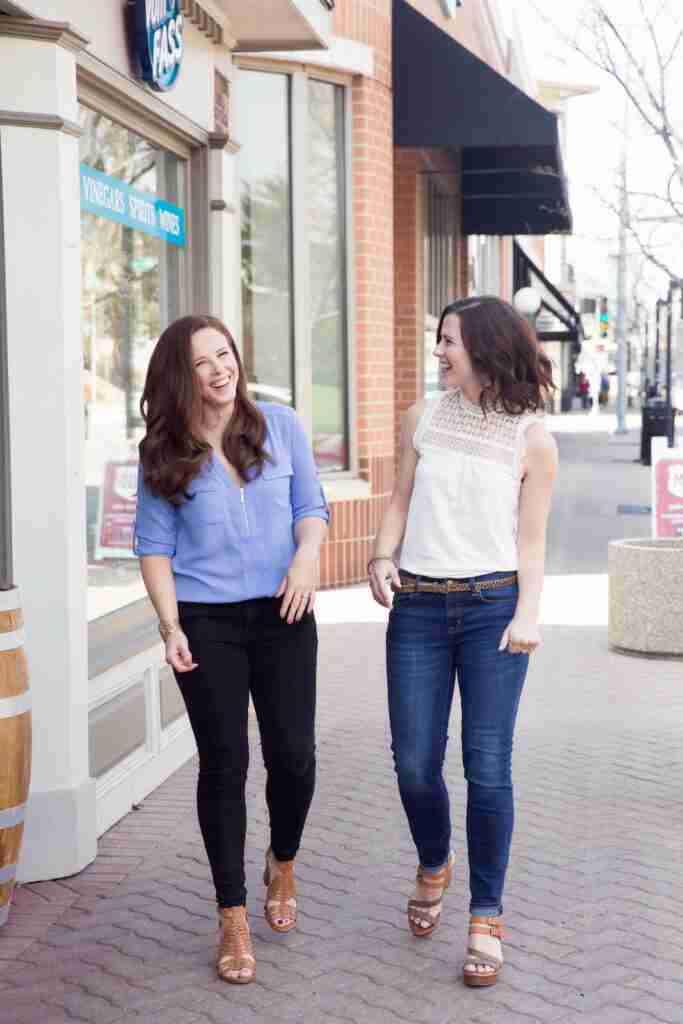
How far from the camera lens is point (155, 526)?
423cm

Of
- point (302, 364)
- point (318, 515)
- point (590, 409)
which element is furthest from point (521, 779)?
point (590, 409)

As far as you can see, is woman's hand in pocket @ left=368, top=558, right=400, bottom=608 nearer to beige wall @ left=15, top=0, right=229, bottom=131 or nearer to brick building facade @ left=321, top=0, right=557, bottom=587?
beige wall @ left=15, top=0, right=229, bottom=131

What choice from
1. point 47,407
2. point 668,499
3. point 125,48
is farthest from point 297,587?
point 668,499

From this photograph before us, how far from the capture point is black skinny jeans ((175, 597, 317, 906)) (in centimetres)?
421

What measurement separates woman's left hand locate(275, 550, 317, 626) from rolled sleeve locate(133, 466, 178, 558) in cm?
33

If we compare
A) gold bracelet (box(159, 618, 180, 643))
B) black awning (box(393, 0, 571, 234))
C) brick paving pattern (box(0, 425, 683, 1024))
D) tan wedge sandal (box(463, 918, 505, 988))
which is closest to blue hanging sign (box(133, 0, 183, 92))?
gold bracelet (box(159, 618, 180, 643))

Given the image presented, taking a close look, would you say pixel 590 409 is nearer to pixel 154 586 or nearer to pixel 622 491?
pixel 622 491

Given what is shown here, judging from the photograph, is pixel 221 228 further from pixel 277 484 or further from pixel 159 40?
pixel 277 484

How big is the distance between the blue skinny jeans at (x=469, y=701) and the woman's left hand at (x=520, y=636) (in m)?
0.04

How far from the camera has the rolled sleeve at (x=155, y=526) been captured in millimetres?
4227

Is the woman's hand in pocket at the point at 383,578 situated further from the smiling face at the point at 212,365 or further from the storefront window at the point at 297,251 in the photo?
the storefront window at the point at 297,251

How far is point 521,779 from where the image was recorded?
648 cm

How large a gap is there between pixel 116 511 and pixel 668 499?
5.36 meters

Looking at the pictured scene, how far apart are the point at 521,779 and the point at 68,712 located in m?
2.11
